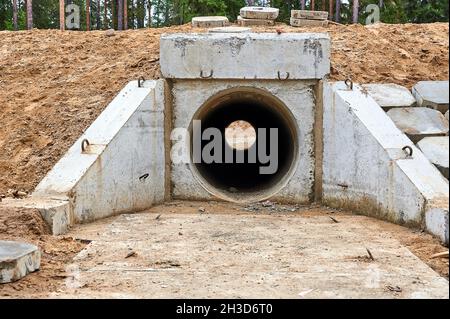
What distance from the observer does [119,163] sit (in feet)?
29.5

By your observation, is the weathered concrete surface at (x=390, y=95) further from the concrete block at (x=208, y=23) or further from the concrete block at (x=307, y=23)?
the concrete block at (x=208, y=23)

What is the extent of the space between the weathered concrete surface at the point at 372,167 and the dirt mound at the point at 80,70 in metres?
0.95

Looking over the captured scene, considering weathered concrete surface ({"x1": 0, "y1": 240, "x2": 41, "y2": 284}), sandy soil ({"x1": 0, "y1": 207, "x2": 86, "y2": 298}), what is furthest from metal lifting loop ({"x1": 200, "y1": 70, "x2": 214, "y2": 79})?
weathered concrete surface ({"x1": 0, "y1": 240, "x2": 41, "y2": 284})

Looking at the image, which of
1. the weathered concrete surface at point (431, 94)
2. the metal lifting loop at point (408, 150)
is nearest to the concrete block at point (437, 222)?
the metal lifting loop at point (408, 150)

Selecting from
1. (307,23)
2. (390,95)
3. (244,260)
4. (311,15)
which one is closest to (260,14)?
(307,23)

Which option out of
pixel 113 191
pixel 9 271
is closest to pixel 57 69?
pixel 113 191

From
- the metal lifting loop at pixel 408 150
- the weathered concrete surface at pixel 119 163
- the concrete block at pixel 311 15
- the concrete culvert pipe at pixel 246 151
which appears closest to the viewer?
the weathered concrete surface at pixel 119 163

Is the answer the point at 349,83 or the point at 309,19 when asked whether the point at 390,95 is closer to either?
the point at 349,83

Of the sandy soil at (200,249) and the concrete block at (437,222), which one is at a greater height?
the concrete block at (437,222)

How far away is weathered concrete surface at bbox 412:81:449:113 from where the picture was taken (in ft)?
31.6

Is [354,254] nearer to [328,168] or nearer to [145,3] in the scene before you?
[328,168]

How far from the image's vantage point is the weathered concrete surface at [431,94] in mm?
9641

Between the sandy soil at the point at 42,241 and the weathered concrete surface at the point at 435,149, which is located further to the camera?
the weathered concrete surface at the point at 435,149

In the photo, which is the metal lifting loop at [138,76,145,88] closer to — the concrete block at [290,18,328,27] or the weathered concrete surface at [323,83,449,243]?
the weathered concrete surface at [323,83,449,243]
